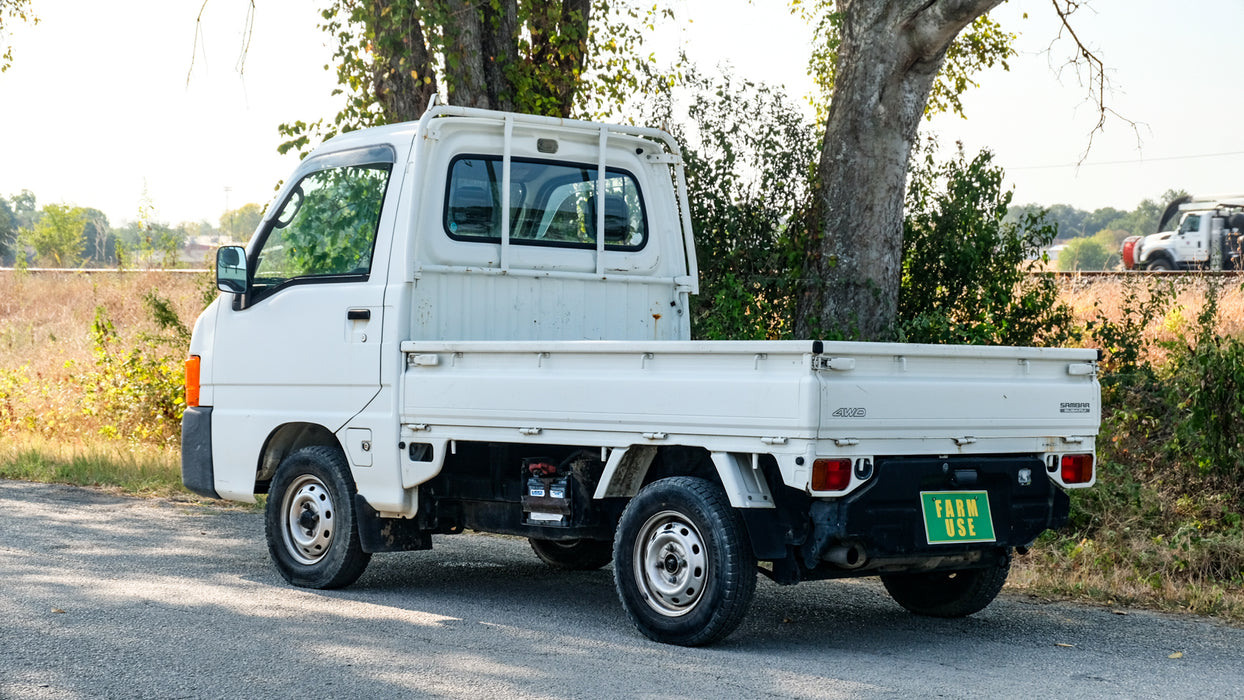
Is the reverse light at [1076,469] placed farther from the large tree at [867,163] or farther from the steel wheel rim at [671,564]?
the large tree at [867,163]

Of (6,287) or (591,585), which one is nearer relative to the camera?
(591,585)

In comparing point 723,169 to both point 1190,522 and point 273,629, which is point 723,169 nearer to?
point 1190,522

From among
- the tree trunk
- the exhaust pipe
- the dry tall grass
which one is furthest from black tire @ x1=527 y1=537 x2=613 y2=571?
the dry tall grass

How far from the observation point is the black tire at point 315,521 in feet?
23.8

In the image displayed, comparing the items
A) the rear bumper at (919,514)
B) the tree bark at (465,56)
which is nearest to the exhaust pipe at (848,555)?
the rear bumper at (919,514)

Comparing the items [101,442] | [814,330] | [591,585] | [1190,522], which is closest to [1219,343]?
[1190,522]

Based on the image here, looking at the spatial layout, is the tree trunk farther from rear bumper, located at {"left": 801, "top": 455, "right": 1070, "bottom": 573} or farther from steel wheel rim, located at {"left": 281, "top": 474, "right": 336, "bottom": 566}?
steel wheel rim, located at {"left": 281, "top": 474, "right": 336, "bottom": 566}

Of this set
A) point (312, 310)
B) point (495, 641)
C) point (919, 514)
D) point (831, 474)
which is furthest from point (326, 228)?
point (919, 514)

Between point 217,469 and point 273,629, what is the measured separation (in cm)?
206

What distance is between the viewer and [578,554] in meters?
8.29

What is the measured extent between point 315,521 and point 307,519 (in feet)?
0.19

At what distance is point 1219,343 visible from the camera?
9.31 metres

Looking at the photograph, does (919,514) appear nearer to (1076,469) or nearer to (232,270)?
(1076,469)

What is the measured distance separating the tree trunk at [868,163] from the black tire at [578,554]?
3.44 meters
